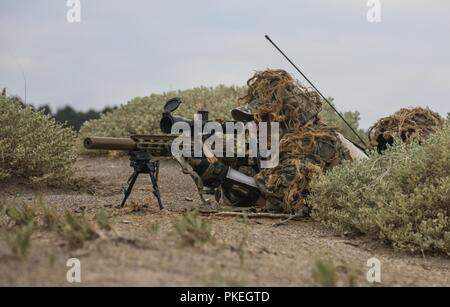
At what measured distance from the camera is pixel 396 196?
21.3 ft

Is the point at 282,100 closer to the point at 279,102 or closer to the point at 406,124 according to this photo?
the point at 279,102

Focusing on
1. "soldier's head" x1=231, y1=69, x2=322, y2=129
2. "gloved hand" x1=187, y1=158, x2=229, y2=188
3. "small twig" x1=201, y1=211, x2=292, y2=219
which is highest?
"soldier's head" x1=231, y1=69, x2=322, y2=129

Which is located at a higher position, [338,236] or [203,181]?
[203,181]

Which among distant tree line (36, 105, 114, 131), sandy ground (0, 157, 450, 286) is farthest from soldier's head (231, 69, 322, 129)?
distant tree line (36, 105, 114, 131)

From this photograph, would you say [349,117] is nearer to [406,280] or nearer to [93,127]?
[93,127]

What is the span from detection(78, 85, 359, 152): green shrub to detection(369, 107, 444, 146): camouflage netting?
15.8 ft

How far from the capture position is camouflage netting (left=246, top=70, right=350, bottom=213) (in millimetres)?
7289

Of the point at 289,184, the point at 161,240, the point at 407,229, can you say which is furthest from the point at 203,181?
the point at 161,240

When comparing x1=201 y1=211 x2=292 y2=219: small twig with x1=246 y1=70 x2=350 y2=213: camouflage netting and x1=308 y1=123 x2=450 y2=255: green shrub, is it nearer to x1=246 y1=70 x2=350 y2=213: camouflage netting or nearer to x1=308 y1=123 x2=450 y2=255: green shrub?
x1=246 y1=70 x2=350 y2=213: camouflage netting

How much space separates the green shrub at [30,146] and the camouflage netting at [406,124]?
398cm

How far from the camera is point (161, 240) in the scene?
4602 mm

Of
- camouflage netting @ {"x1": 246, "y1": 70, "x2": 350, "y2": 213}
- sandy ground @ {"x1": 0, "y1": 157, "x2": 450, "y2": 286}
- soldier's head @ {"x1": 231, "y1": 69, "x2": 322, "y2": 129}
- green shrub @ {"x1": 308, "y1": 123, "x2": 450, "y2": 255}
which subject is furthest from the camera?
soldier's head @ {"x1": 231, "y1": 69, "x2": 322, "y2": 129}

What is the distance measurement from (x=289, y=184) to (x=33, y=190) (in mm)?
3711

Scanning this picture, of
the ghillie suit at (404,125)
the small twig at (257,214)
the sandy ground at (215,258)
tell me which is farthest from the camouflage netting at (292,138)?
the ghillie suit at (404,125)
